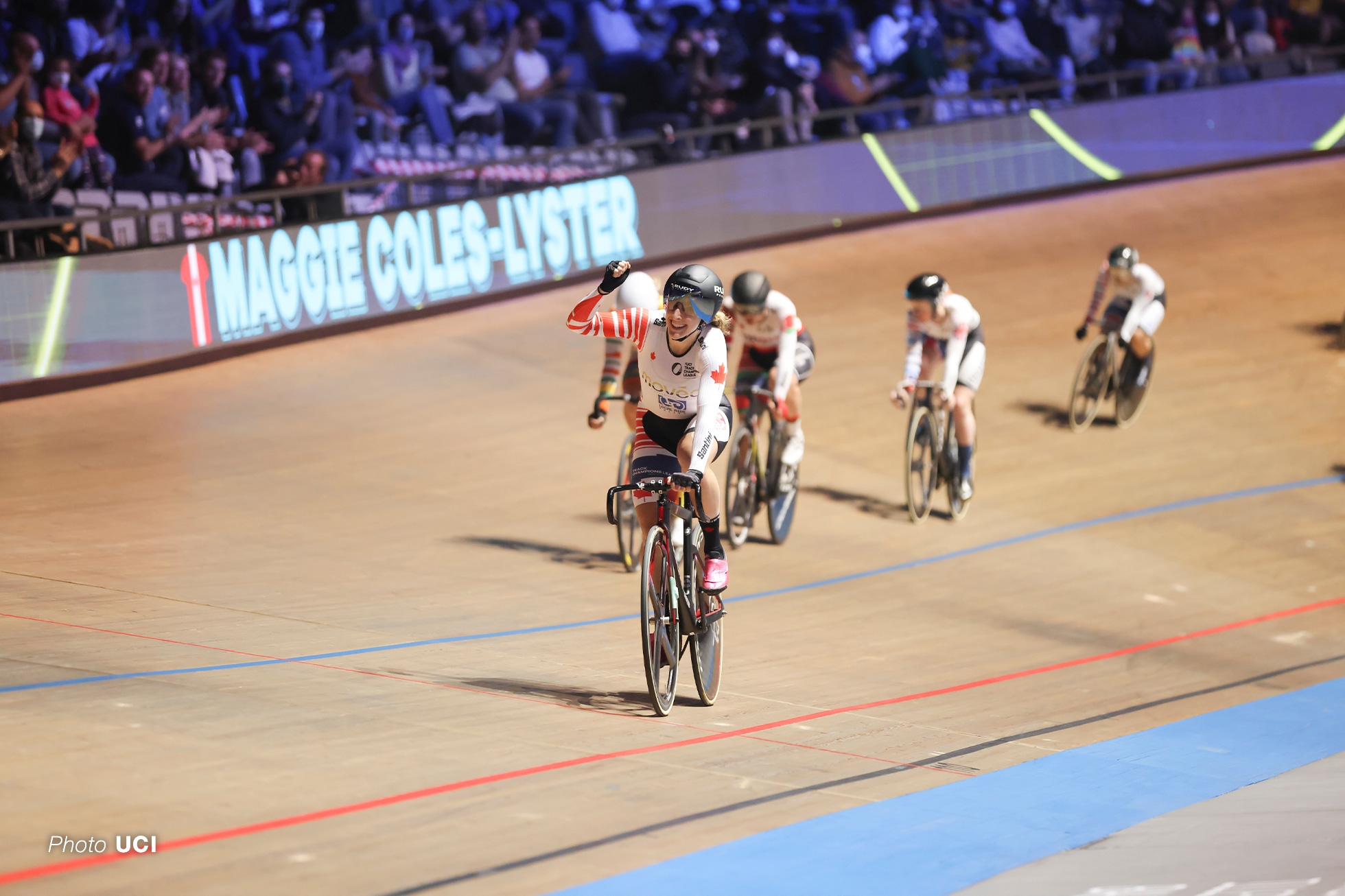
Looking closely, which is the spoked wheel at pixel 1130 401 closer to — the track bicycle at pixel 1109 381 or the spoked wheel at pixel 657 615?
the track bicycle at pixel 1109 381

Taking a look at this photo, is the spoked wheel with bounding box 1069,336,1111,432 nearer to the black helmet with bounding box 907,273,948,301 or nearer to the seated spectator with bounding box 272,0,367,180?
the black helmet with bounding box 907,273,948,301

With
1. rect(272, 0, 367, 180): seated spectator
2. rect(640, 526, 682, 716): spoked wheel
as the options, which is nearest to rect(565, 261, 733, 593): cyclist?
rect(640, 526, 682, 716): spoked wheel

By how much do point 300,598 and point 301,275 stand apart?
579cm

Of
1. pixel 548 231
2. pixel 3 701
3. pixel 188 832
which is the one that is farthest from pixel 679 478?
pixel 548 231

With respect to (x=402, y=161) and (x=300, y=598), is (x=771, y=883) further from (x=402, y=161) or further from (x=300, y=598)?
(x=402, y=161)

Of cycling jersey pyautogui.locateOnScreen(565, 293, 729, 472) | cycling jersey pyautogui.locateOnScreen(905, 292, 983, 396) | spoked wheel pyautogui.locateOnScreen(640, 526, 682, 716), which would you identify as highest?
cycling jersey pyautogui.locateOnScreen(565, 293, 729, 472)

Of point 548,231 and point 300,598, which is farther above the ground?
point 548,231

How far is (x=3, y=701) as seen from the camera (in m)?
4.68

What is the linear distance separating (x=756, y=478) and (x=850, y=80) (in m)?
10.0

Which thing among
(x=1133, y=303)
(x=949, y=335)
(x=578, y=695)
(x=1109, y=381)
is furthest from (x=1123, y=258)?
(x=578, y=695)

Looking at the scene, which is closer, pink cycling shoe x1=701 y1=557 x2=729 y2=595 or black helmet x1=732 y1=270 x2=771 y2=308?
pink cycling shoe x1=701 y1=557 x2=729 y2=595

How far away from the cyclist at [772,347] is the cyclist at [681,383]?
8.46 feet

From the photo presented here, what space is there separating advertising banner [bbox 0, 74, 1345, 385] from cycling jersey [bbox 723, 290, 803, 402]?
15.8 ft

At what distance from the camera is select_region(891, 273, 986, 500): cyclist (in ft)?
29.8
